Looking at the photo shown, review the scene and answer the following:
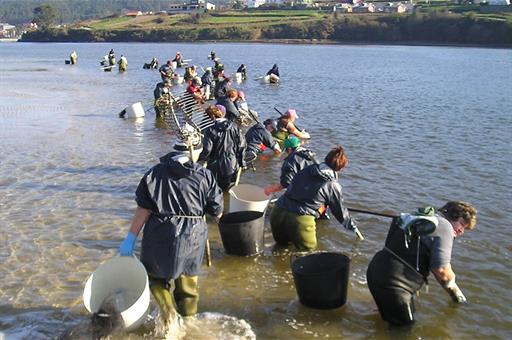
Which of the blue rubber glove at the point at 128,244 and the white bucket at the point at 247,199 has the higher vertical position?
the blue rubber glove at the point at 128,244

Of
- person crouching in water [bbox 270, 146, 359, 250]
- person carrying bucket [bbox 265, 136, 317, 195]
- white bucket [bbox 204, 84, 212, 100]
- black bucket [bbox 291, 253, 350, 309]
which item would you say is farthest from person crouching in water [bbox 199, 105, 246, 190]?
white bucket [bbox 204, 84, 212, 100]

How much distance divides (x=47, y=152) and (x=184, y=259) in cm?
1071

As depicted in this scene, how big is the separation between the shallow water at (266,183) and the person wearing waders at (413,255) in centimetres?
57

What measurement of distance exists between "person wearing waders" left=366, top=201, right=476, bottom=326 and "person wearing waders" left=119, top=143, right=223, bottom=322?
6.31 feet

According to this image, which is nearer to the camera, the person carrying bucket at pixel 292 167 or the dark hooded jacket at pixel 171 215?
the dark hooded jacket at pixel 171 215

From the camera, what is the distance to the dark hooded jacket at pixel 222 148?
10141 mm

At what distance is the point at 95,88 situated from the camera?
106 ft

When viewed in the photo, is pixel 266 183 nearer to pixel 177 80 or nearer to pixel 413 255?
pixel 413 255

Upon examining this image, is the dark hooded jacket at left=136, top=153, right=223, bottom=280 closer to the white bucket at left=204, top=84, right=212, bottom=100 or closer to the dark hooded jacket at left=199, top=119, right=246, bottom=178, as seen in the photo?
the dark hooded jacket at left=199, top=119, right=246, bottom=178

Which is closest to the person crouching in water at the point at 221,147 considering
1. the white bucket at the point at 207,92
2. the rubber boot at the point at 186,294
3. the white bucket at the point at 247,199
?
the white bucket at the point at 247,199

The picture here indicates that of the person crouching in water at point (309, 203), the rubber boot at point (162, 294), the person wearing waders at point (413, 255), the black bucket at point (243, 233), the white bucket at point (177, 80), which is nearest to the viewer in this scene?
the person wearing waders at point (413, 255)

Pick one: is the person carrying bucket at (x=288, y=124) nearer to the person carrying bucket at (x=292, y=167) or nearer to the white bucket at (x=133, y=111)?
the person carrying bucket at (x=292, y=167)

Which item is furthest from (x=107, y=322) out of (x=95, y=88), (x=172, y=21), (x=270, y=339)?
(x=172, y=21)

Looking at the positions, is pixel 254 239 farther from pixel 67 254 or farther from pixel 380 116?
pixel 380 116
